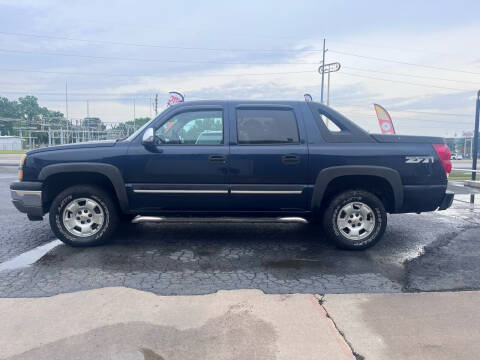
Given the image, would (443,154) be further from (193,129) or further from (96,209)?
(96,209)

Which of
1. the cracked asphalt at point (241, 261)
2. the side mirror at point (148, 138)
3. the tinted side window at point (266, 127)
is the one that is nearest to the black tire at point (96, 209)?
the cracked asphalt at point (241, 261)

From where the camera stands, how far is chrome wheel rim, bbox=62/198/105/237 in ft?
14.6

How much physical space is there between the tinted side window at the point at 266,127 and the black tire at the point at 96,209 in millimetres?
1820

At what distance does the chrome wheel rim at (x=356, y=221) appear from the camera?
4449 millimetres

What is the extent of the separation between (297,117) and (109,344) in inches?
126

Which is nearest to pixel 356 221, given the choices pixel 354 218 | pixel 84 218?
pixel 354 218

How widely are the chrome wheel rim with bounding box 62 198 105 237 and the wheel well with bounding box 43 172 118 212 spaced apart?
0.80 ft

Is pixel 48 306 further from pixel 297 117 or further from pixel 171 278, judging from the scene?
pixel 297 117

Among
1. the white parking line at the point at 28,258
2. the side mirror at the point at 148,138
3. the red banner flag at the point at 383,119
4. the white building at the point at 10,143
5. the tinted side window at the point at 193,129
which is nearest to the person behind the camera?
the white parking line at the point at 28,258

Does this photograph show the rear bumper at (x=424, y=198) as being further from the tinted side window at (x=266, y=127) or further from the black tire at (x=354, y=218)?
the tinted side window at (x=266, y=127)

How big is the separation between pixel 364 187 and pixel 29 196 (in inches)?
163

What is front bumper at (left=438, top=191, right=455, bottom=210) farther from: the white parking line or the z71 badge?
the white parking line

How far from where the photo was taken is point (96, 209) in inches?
177

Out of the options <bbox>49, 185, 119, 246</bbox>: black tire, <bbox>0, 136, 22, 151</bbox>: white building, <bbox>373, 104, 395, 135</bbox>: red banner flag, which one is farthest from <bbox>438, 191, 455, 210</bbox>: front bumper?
<bbox>0, 136, 22, 151</bbox>: white building
